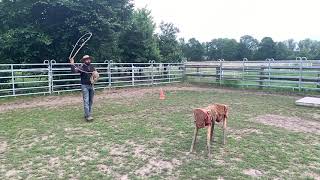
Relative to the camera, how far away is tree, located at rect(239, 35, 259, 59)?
58713 mm

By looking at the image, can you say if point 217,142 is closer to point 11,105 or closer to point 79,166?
point 79,166

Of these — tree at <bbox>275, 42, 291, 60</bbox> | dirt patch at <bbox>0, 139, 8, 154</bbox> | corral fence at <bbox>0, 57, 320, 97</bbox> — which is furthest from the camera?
tree at <bbox>275, 42, 291, 60</bbox>

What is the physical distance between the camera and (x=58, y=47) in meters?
15.3

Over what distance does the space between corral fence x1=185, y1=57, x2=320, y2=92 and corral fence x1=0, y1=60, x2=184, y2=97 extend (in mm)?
1737

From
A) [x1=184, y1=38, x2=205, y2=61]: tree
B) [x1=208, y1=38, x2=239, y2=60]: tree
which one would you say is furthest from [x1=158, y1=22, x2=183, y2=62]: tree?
[x1=208, y1=38, x2=239, y2=60]: tree

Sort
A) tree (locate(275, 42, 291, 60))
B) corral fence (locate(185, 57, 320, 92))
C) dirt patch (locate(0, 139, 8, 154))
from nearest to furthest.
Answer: dirt patch (locate(0, 139, 8, 154))
corral fence (locate(185, 57, 320, 92))
tree (locate(275, 42, 291, 60))

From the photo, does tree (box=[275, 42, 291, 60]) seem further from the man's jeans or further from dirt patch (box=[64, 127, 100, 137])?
dirt patch (box=[64, 127, 100, 137])

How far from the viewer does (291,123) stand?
24.9 ft

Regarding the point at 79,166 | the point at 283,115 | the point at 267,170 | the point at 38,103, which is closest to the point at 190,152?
the point at 267,170

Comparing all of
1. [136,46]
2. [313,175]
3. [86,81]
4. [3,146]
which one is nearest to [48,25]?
[136,46]

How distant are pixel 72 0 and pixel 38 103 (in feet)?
18.4

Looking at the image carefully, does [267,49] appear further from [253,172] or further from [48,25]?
[253,172]

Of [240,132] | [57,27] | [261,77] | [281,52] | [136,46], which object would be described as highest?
[281,52]

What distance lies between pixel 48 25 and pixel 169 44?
11.3 meters
